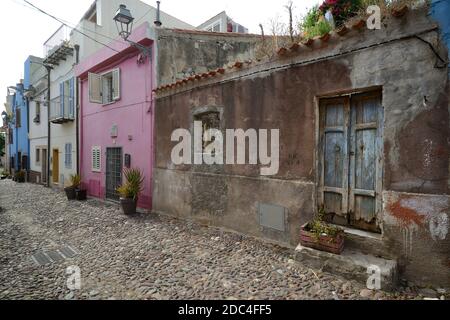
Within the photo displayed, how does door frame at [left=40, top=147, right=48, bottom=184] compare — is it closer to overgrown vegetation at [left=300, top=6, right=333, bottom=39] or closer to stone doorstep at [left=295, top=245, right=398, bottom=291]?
overgrown vegetation at [left=300, top=6, right=333, bottom=39]

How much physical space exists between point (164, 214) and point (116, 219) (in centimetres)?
130

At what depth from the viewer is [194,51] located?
8.11 m

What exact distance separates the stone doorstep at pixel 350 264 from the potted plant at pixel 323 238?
0.26ft

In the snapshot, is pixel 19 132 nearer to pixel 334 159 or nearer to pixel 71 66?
pixel 71 66

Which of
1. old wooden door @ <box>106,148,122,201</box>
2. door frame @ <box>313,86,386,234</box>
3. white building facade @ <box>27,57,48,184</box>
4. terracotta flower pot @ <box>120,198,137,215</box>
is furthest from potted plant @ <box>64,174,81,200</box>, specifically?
door frame @ <box>313,86,386,234</box>

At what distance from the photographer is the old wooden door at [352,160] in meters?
3.81

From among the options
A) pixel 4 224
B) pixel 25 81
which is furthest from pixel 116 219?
pixel 25 81

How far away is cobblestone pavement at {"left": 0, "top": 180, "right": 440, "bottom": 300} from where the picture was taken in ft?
10.8

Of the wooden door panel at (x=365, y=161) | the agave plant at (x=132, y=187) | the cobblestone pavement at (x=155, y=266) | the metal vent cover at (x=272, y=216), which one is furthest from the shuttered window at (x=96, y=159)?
the wooden door panel at (x=365, y=161)

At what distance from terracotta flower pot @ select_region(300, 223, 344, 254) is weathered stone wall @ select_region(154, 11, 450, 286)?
0.41 m

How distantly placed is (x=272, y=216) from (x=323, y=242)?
1.15 m

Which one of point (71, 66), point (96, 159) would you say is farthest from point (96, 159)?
point (71, 66)

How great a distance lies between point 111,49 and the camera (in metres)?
9.09
